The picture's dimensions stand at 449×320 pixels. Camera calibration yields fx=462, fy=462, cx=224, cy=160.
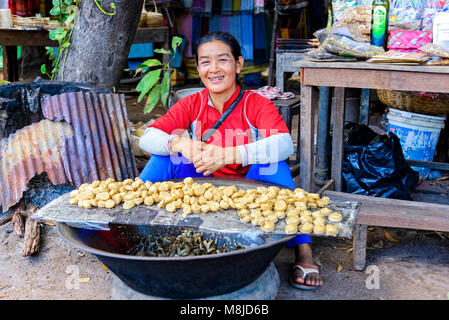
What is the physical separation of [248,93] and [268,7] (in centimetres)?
561

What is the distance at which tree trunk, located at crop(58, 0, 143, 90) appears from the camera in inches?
147

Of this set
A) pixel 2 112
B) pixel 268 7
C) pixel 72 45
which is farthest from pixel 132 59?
pixel 2 112

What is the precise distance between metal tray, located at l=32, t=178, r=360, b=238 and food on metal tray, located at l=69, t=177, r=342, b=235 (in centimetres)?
3

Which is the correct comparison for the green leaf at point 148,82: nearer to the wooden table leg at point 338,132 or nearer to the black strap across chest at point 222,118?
the black strap across chest at point 222,118

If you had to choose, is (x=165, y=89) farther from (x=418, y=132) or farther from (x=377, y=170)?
(x=418, y=132)

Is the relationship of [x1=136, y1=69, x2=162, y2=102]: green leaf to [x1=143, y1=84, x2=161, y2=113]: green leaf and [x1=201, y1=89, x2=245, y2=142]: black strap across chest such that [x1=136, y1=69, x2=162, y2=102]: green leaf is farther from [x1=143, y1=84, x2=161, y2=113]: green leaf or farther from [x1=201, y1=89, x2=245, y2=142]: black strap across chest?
[x1=201, y1=89, x2=245, y2=142]: black strap across chest

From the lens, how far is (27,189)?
3.00 meters

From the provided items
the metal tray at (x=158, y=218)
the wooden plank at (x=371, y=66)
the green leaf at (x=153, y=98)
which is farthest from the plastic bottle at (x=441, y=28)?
the green leaf at (x=153, y=98)

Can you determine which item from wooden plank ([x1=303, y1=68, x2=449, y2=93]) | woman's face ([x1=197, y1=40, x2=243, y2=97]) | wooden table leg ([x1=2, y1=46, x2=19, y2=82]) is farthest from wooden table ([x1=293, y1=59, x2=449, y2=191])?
wooden table leg ([x1=2, y1=46, x2=19, y2=82])

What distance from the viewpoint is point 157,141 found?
261 centimetres

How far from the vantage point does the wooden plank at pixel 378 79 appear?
7.25ft

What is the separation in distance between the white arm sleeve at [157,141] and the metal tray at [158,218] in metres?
0.55

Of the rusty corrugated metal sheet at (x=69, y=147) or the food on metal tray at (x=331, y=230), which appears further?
the rusty corrugated metal sheet at (x=69, y=147)

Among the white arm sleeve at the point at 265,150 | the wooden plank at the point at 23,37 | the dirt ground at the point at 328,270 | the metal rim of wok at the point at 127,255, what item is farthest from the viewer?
the wooden plank at the point at 23,37
